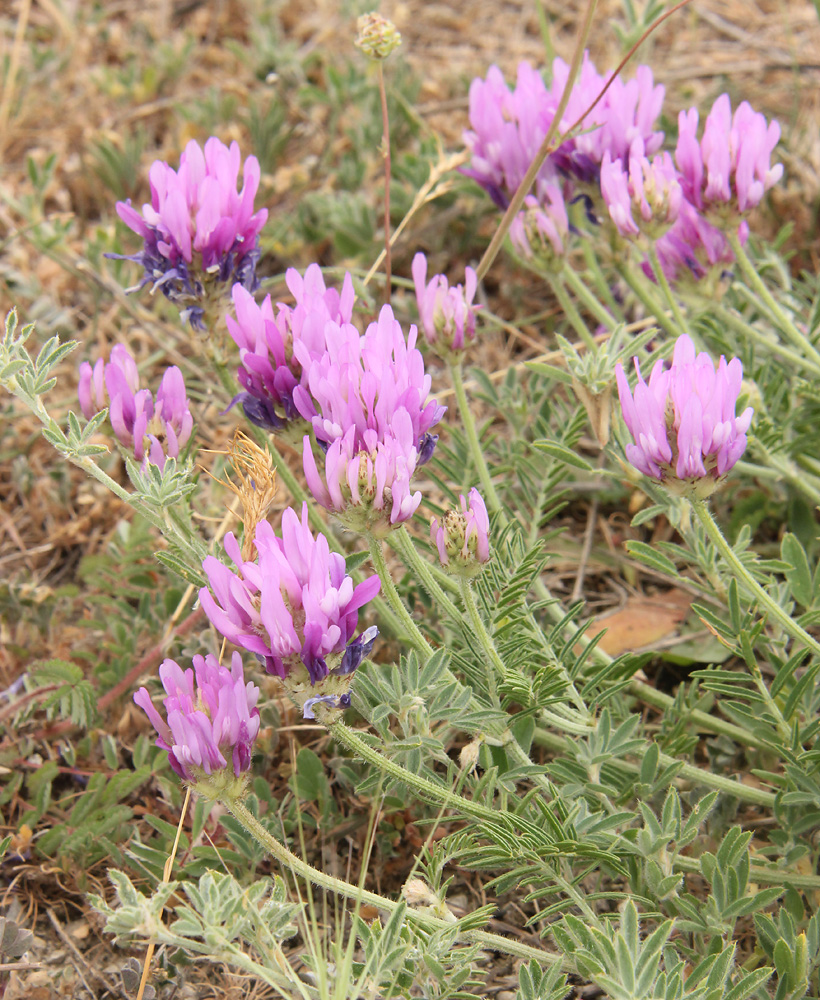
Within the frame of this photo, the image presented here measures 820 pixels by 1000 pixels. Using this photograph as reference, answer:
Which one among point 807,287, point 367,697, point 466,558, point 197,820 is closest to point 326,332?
point 466,558

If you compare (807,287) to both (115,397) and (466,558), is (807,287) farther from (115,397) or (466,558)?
(115,397)

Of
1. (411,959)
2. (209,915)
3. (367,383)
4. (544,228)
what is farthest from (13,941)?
(544,228)

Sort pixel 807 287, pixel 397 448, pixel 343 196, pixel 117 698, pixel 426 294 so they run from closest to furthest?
pixel 397 448
pixel 426 294
pixel 117 698
pixel 807 287
pixel 343 196

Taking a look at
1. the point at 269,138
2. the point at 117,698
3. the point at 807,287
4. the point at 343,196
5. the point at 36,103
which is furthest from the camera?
the point at 36,103

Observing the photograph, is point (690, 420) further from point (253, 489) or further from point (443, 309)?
point (253, 489)

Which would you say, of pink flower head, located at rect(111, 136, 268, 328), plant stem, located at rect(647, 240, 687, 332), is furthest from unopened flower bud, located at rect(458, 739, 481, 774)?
plant stem, located at rect(647, 240, 687, 332)

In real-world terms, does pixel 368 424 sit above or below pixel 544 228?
below

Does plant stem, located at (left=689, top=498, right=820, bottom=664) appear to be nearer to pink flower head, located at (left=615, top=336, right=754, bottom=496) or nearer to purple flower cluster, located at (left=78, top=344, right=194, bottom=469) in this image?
pink flower head, located at (left=615, top=336, right=754, bottom=496)
